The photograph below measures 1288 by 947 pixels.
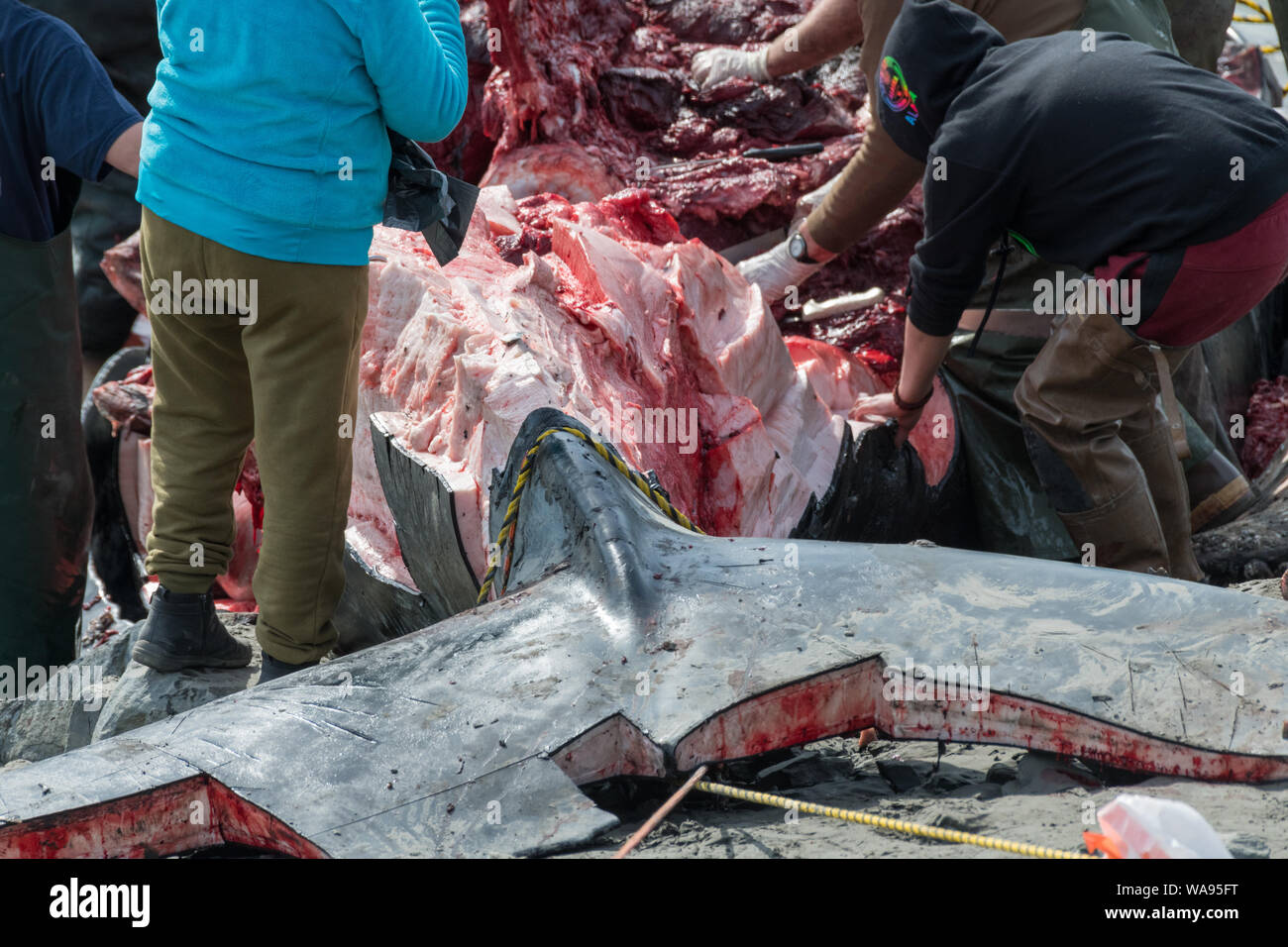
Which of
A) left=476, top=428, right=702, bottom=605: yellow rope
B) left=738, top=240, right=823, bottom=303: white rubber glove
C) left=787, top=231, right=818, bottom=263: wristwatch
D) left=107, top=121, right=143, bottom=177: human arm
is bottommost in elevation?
left=476, top=428, right=702, bottom=605: yellow rope

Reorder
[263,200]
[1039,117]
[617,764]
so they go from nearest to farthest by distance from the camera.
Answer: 1. [617,764]
2. [263,200]
3. [1039,117]

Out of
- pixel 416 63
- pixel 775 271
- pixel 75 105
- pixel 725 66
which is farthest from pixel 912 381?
pixel 75 105

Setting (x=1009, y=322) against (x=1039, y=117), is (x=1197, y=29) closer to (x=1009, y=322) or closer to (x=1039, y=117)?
(x=1009, y=322)

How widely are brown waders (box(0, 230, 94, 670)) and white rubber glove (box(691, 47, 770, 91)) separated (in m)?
3.19

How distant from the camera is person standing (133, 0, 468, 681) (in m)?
2.62

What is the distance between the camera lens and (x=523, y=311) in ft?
12.2

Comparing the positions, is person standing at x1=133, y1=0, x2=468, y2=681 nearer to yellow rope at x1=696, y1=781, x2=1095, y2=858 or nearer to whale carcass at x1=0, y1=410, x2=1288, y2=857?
whale carcass at x1=0, y1=410, x2=1288, y2=857

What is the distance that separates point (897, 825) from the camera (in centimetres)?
179

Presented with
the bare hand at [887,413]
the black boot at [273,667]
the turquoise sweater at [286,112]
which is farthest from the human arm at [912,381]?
the black boot at [273,667]

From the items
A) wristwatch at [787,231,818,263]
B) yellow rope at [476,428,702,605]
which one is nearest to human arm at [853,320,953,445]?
wristwatch at [787,231,818,263]

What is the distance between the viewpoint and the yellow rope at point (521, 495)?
278 centimetres

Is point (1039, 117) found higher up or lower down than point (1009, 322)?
higher up

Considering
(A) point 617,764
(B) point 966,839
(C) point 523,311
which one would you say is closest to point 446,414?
(C) point 523,311
